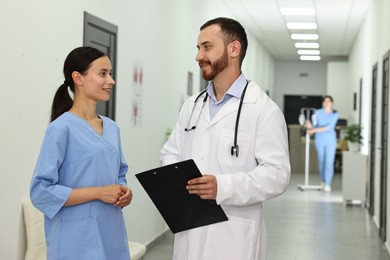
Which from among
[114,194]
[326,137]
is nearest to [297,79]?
[326,137]

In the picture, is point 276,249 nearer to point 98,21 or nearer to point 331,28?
point 98,21

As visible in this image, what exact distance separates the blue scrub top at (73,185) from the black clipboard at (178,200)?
0.26 meters

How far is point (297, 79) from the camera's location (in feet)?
72.6

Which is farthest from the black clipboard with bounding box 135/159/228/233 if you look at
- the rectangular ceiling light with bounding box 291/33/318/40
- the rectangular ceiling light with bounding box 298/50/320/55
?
the rectangular ceiling light with bounding box 298/50/320/55

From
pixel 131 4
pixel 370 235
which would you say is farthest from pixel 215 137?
pixel 370 235

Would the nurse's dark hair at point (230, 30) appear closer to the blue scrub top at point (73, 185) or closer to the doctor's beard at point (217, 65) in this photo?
the doctor's beard at point (217, 65)

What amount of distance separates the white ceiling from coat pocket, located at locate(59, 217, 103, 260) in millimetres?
8335

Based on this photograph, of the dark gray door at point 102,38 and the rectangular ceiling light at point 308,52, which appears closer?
the dark gray door at point 102,38

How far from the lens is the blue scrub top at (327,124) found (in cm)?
1255

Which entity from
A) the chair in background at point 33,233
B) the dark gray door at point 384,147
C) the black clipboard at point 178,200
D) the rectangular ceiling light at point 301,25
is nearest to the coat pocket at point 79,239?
the black clipboard at point 178,200

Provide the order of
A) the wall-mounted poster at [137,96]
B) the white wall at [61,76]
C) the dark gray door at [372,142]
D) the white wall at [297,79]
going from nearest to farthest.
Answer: the white wall at [61,76]
the wall-mounted poster at [137,96]
the dark gray door at [372,142]
the white wall at [297,79]

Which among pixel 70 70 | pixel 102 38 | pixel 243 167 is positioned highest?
pixel 102 38

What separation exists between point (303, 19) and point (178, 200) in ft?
33.7

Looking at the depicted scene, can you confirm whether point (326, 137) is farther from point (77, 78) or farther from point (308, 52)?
point (77, 78)
